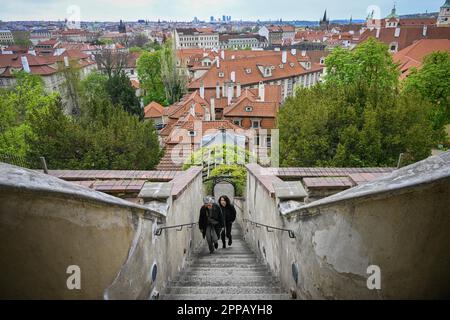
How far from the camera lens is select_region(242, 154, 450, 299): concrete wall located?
2396 mm

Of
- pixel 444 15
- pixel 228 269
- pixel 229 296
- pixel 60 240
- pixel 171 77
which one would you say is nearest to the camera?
pixel 60 240

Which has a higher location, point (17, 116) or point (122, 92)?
point (17, 116)

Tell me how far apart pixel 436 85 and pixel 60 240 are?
2356 centimetres

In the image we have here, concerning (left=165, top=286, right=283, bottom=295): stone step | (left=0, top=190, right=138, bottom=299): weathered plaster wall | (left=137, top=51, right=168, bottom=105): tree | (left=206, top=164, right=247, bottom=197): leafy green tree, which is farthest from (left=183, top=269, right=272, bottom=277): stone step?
(left=137, top=51, right=168, bottom=105): tree

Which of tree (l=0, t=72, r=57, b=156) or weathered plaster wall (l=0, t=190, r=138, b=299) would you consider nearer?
weathered plaster wall (l=0, t=190, r=138, b=299)

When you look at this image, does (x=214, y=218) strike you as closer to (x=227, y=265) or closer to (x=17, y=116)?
(x=227, y=265)

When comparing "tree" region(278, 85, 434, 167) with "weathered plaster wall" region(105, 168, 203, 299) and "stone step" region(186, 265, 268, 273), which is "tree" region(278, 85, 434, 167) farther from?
"weathered plaster wall" region(105, 168, 203, 299)

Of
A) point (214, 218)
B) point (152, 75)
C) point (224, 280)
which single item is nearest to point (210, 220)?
point (214, 218)

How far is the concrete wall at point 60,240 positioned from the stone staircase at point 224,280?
139 cm

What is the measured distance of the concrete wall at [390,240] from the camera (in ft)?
7.86

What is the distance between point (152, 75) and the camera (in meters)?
54.5

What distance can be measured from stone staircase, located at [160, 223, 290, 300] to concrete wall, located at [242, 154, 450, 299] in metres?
1.26

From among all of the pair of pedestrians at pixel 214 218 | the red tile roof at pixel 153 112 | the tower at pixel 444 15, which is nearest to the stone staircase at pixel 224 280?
the pair of pedestrians at pixel 214 218
